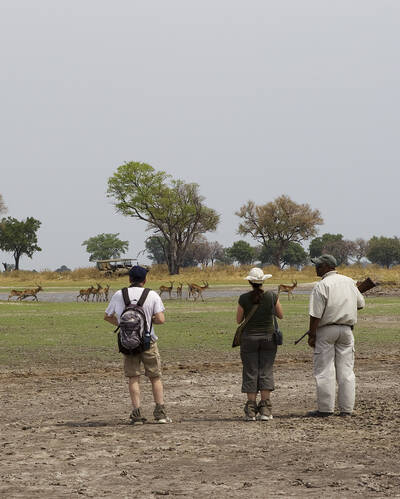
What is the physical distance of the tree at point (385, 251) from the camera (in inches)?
5049

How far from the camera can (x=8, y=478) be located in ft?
22.9

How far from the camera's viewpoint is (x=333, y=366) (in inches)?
387

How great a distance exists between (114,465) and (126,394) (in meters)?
4.58

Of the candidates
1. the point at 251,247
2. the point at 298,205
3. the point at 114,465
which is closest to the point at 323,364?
the point at 114,465

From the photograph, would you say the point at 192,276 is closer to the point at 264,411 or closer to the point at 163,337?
the point at 163,337

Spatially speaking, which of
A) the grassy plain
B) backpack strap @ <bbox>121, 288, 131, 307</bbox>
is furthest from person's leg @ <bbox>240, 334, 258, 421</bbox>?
the grassy plain

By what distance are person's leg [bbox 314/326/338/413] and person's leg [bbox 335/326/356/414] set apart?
7cm

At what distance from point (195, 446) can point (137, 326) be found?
142 centimetres

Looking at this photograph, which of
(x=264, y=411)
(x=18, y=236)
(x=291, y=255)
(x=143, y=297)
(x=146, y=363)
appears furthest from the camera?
(x=291, y=255)

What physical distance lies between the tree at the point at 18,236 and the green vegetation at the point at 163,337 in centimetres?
7272

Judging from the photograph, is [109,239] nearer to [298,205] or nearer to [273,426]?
[298,205]

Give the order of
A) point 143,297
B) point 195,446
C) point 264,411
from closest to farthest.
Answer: point 195,446 → point 143,297 → point 264,411

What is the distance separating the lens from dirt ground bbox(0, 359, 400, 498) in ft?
21.9

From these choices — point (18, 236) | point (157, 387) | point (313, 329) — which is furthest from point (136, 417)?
point (18, 236)
